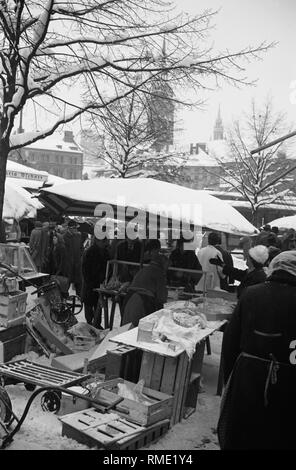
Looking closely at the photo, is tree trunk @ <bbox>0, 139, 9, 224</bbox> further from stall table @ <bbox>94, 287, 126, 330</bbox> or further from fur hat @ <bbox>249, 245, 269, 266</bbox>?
fur hat @ <bbox>249, 245, 269, 266</bbox>

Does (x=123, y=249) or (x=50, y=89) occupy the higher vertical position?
(x=50, y=89)

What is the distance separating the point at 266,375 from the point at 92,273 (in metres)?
5.40

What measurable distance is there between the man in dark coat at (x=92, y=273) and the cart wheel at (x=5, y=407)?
3.66 m

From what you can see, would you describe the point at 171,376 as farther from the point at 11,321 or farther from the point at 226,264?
the point at 226,264

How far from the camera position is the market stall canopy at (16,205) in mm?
13133

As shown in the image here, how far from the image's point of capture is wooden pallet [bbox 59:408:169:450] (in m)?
3.73

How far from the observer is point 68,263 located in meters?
9.72

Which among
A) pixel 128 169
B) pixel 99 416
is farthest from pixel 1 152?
pixel 128 169

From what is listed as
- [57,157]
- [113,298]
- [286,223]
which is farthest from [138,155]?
[57,157]

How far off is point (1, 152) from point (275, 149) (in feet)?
71.6

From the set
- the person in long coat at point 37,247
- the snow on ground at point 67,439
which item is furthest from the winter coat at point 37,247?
the snow on ground at point 67,439

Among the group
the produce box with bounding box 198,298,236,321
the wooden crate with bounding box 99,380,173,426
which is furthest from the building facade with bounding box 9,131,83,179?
the wooden crate with bounding box 99,380,173,426

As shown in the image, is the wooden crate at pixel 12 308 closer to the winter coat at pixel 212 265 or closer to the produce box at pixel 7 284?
the produce box at pixel 7 284
